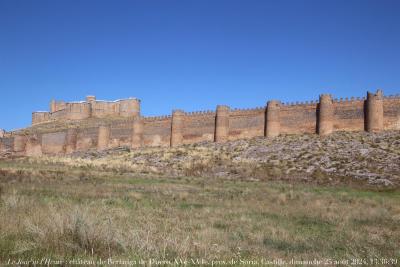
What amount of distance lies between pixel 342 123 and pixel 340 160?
681cm

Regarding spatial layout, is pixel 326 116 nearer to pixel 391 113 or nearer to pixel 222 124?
pixel 391 113

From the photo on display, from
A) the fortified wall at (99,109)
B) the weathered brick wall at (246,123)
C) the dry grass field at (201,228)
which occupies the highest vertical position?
the fortified wall at (99,109)

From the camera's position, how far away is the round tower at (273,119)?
3147cm

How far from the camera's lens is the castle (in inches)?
1099

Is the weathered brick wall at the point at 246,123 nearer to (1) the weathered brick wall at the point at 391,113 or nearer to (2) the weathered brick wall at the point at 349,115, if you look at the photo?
(2) the weathered brick wall at the point at 349,115

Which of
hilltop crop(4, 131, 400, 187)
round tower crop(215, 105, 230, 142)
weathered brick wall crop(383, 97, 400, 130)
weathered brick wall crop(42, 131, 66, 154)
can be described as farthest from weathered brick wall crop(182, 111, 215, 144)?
weathered brick wall crop(42, 131, 66, 154)

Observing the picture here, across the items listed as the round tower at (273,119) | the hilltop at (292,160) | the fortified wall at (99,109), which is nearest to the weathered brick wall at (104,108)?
the fortified wall at (99,109)

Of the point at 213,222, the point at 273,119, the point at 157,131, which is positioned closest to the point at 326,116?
the point at 273,119

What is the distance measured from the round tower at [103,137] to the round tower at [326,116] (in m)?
20.7

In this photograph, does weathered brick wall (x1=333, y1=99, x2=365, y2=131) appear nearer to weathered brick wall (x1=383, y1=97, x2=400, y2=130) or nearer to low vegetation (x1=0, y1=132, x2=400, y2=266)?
weathered brick wall (x1=383, y1=97, x2=400, y2=130)

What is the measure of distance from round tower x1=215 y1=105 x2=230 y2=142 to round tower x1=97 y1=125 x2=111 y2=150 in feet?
40.4

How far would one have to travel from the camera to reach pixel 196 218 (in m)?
8.06

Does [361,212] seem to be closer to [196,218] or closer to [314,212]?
[314,212]

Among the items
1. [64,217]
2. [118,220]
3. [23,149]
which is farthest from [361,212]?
[23,149]
